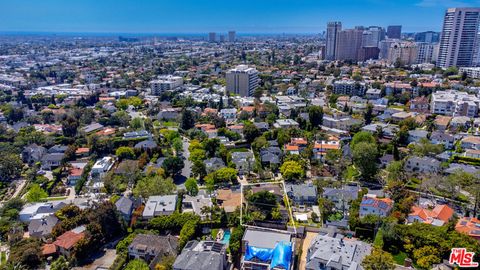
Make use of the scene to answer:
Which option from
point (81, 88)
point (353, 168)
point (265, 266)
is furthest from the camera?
point (81, 88)

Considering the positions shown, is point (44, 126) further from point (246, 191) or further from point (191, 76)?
point (191, 76)

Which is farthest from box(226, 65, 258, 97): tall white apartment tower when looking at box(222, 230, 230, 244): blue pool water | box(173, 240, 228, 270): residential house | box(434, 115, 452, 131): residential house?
box(173, 240, 228, 270): residential house

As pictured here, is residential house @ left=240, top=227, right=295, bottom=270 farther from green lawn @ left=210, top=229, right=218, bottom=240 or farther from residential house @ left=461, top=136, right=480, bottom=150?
residential house @ left=461, top=136, right=480, bottom=150

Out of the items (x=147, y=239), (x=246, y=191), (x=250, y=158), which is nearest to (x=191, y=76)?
(x=250, y=158)

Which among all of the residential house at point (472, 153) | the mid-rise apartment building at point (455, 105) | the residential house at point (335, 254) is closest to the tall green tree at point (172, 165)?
the residential house at point (335, 254)

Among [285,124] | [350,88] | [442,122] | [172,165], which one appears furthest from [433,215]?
[350,88]

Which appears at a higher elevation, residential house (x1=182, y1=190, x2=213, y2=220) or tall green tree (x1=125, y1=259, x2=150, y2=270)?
tall green tree (x1=125, y1=259, x2=150, y2=270)
